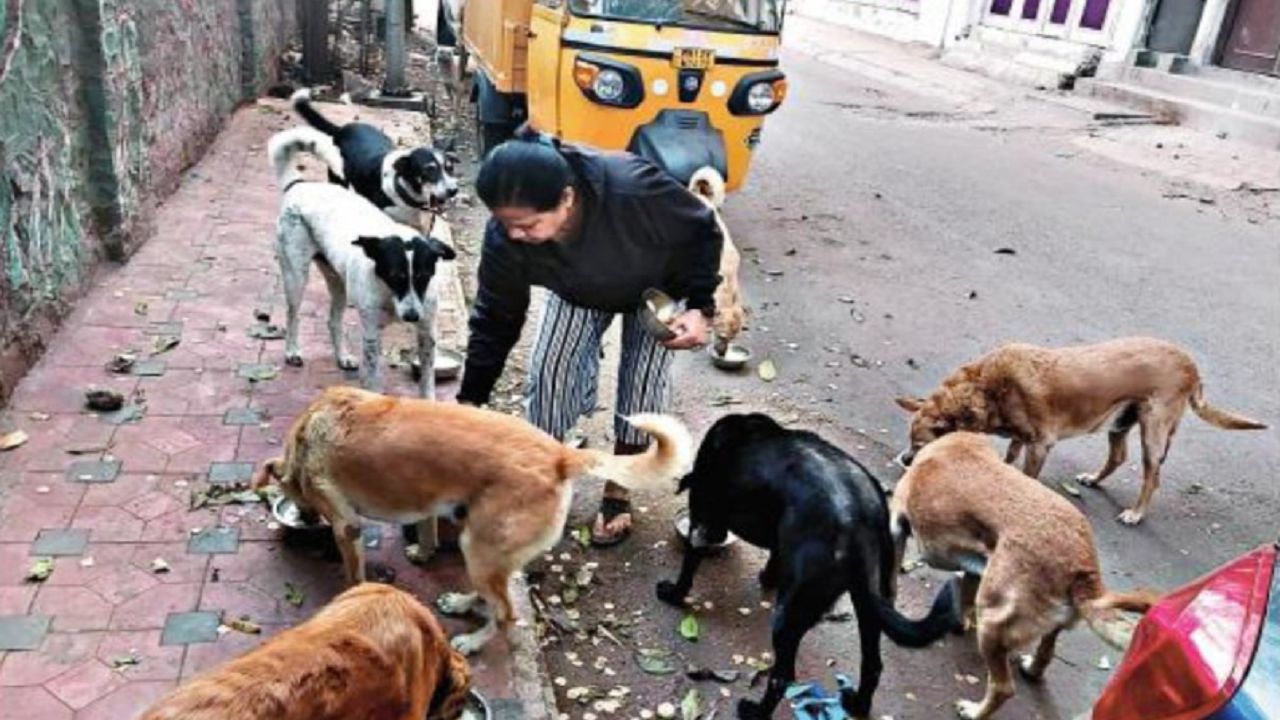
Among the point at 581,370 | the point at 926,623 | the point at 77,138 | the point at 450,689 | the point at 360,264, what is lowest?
the point at 450,689

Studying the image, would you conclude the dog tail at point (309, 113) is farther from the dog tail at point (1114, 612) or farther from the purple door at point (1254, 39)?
the purple door at point (1254, 39)

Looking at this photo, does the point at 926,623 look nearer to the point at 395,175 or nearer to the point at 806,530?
the point at 806,530

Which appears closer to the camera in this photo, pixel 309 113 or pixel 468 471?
pixel 468 471

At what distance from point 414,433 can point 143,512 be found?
134cm

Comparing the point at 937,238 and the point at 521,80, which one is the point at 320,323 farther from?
the point at 937,238

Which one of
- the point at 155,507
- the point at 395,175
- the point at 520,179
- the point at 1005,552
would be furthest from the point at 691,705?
the point at 395,175

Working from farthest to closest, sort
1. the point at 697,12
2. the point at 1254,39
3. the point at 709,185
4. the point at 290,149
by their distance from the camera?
1. the point at 1254,39
2. the point at 697,12
3. the point at 709,185
4. the point at 290,149

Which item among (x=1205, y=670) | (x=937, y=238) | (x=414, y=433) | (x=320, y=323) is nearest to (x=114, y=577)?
(x=414, y=433)

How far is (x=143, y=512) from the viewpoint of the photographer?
367 cm

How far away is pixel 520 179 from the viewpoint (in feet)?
10.1

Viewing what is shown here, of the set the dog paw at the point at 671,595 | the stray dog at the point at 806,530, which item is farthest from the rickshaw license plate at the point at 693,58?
the dog paw at the point at 671,595

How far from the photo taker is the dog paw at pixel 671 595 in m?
3.82

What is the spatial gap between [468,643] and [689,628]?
0.91 metres

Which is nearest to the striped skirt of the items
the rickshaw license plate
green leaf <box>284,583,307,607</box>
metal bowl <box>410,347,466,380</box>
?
metal bowl <box>410,347,466,380</box>
